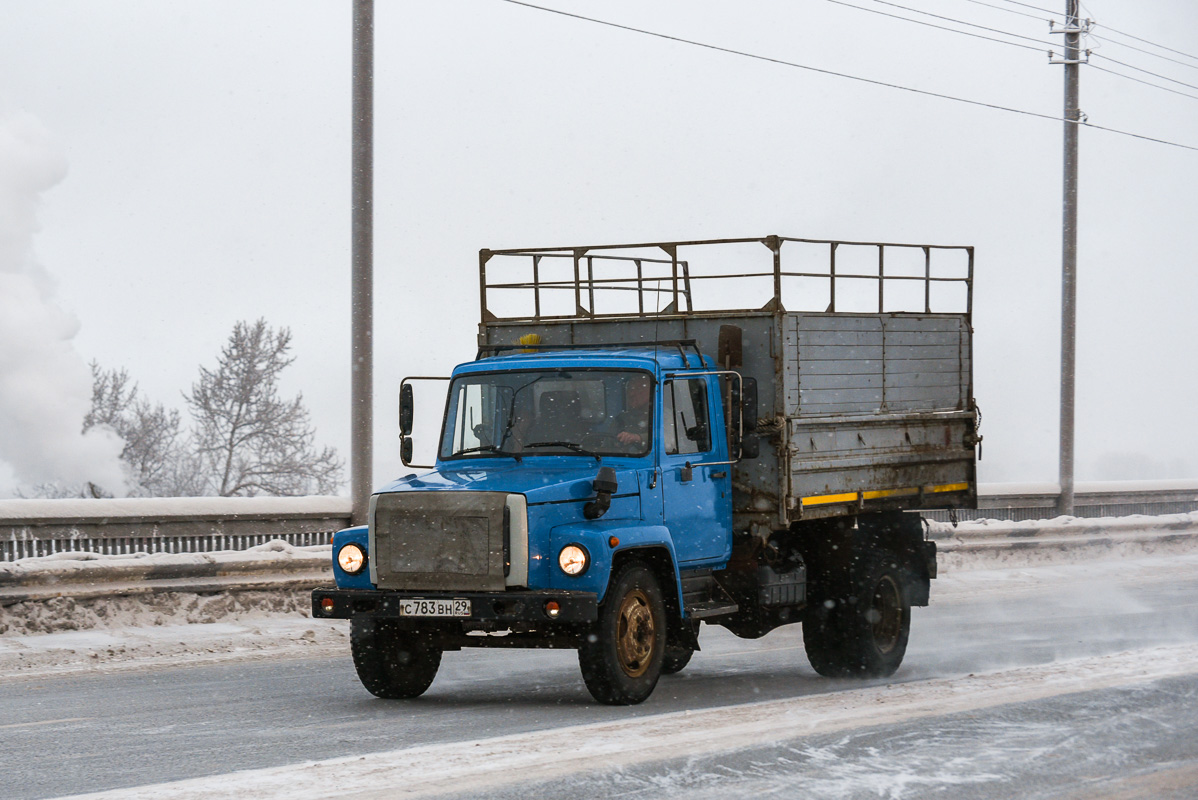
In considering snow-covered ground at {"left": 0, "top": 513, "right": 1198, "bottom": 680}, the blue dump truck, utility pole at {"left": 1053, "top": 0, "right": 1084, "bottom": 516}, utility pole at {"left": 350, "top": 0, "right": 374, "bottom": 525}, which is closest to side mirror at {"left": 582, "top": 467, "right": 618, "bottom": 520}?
the blue dump truck

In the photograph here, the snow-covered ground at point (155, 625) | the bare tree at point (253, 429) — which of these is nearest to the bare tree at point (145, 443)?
the bare tree at point (253, 429)

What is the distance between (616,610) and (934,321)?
16.4 feet

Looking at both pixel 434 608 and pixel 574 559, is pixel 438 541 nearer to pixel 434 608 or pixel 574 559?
pixel 434 608

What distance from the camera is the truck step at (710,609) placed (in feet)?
34.2

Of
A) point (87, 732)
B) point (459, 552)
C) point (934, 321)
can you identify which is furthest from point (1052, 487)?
point (87, 732)

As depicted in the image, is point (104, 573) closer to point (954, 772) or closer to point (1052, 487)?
point (954, 772)

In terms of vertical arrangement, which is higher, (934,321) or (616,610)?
(934,321)

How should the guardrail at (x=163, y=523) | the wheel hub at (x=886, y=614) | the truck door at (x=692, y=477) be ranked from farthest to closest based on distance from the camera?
1. the guardrail at (x=163, y=523)
2. the wheel hub at (x=886, y=614)
3. the truck door at (x=692, y=477)

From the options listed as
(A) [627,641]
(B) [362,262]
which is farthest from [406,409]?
(B) [362,262]

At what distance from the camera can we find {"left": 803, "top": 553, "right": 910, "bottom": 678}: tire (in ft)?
38.6

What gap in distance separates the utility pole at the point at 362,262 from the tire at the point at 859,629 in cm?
546

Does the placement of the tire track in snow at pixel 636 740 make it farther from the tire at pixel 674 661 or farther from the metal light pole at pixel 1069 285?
the metal light pole at pixel 1069 285

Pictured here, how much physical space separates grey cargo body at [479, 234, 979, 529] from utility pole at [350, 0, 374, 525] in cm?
331

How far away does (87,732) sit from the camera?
8.71 meters
